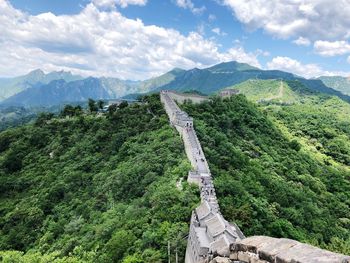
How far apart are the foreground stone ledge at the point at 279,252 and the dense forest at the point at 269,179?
22.4m

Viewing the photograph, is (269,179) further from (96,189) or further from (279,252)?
(279,252)

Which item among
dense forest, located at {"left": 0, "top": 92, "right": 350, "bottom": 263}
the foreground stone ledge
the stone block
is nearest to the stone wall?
the stone block

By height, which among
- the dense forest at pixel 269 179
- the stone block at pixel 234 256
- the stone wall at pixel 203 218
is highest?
the stone block at pixel 234 256

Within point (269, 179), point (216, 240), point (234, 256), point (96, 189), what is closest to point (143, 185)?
point (96, 189)

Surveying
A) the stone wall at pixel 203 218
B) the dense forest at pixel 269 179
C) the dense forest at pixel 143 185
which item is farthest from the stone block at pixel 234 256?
the dense forest at pixel 269 179

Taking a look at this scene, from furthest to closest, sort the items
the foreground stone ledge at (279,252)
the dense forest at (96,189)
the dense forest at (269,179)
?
the dense forest at (269,179), the dense forest at (96,189), the foreground stone ledge at (279,252)

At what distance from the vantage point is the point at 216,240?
77.2 ft

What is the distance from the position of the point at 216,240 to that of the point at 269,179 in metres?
34.6

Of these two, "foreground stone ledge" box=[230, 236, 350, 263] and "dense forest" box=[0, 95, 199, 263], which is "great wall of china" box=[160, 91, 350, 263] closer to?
"foreground stone ledge" box=[230, 236, 350, 263]

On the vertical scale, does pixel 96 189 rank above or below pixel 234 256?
below

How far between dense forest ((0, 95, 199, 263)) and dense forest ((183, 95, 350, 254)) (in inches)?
216

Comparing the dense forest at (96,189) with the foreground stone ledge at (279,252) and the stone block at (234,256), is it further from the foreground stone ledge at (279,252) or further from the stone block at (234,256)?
the foreground stone ledge at (279,252)

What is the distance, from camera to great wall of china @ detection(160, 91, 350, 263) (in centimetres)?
958

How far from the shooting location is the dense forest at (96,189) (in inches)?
1385
